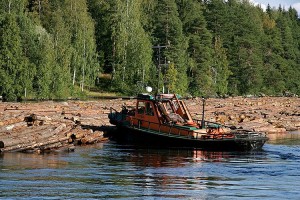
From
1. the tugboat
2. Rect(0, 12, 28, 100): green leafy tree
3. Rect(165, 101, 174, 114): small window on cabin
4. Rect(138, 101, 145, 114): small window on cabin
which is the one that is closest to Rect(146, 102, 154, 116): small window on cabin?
the tugboat

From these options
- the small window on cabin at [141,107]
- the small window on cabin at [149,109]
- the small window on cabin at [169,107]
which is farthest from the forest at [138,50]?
the small window on cabin at [149,109]

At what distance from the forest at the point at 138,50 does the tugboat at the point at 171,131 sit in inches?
701

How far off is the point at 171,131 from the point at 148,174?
388 inches

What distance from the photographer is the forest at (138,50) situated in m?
69.9

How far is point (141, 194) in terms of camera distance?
21094mm

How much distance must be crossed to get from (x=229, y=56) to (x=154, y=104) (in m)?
82.0

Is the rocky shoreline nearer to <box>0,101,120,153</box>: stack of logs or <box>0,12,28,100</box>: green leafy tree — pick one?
<box>0,101,120,153</box>: stack of logs

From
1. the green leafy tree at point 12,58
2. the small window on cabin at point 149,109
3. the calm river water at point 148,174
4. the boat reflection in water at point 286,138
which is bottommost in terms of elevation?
the calm river water at point 148,174

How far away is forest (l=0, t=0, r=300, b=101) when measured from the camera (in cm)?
6988

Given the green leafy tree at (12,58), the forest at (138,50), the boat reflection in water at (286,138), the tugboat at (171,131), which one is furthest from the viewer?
the forest at (138,50)

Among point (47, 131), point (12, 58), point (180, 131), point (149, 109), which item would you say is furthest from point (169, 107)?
point (12, 58)

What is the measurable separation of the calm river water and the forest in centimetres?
2345

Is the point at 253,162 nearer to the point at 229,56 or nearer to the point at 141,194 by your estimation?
the point at 141,194

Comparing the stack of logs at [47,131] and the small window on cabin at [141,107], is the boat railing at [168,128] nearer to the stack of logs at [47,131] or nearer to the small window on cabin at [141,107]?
the small window on cabin at [141,107]
